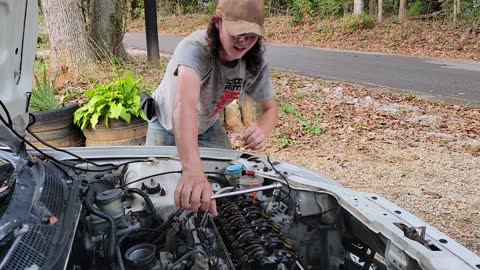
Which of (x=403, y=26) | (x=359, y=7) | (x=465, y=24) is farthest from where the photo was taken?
(x=359, y=7)

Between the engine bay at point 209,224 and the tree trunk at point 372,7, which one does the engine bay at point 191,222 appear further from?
the tree trunk at point 372,7

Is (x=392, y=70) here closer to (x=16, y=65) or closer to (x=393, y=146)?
(x=393, y=146)

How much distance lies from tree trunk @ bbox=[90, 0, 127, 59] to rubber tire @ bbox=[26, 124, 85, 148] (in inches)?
136

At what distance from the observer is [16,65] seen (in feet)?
6.10

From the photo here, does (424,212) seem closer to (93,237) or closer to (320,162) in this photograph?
(320,162)

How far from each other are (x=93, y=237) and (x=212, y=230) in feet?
1.70

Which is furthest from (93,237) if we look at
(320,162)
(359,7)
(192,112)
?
(359,7)

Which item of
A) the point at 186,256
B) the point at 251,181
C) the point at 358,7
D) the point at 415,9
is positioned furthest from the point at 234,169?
the point at 415,9

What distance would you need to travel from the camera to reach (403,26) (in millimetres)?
14867

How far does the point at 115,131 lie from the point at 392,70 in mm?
7563

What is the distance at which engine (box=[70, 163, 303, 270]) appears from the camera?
64.8 inches

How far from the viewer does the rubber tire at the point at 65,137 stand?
439cm

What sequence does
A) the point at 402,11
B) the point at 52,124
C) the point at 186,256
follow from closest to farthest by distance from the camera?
the point at 186,256, the point at 52,124, the point at 402,11

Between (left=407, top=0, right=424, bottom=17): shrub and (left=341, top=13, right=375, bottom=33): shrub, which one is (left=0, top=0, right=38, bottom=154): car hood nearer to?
(left=341, top=13, right=375, bottom=33): shrub
